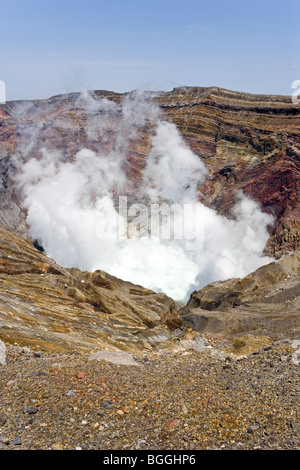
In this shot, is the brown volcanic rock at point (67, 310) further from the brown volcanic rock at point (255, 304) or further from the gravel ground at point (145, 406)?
the gravel ground at point (145, 406)

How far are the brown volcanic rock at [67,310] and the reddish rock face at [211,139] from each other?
50.5m

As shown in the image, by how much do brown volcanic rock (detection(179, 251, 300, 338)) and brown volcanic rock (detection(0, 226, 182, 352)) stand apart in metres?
4.84

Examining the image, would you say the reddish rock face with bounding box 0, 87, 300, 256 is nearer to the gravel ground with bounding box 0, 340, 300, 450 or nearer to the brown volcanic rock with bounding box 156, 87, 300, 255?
the brown volcanic rock with bounding box 156, 87, 300, 255

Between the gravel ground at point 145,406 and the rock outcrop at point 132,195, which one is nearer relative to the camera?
the gravel ground at point 145,406

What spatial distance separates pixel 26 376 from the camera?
2108 cm

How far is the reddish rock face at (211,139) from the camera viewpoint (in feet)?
366

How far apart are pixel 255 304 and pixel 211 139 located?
82625mm

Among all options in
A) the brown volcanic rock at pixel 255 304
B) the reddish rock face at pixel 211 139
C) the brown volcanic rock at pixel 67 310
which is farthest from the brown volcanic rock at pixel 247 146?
the brown volcanic rock at pixel 67 310

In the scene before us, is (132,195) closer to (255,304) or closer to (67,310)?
(255,304)

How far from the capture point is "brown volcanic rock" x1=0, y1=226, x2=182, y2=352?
114 ft

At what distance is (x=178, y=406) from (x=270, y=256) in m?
88.4

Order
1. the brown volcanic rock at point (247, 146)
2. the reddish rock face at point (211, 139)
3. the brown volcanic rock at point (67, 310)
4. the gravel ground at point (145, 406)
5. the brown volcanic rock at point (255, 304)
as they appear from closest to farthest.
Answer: the gravel ground at point (145, 406) < the brown volcanic rock at point (67, 310) < the brown volcanic rock at point (255, 304) < the brown volcanic rock at point (247, 146) < the reddish rock face at point (211, 139)

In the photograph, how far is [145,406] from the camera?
18438mm

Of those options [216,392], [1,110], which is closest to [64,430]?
[216,392]
